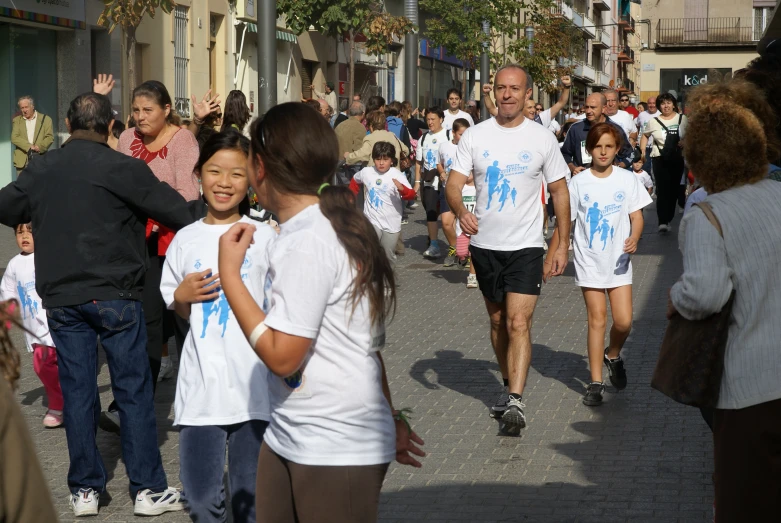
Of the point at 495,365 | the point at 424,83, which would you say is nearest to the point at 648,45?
the point at 424,83

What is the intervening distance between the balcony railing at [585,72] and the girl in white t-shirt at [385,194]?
68.7 m

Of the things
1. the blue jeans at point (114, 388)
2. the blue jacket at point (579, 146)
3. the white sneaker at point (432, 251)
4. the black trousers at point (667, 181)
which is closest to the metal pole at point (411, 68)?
the black trousers at point (667, 181)

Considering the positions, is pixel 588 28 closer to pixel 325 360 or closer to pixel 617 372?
pixel 617 372

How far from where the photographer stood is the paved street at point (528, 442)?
5570mm

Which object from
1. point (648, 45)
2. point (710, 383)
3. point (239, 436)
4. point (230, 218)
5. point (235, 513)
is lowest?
point (235, 513)

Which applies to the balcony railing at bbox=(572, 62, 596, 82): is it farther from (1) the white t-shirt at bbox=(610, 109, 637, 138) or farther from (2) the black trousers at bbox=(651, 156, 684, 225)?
(1) the white t-shirt at bbox=(610, 109, 637, 138)

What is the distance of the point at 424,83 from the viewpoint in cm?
4759

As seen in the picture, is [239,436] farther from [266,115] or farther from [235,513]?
[266,115]

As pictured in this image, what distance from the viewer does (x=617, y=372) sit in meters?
7.96

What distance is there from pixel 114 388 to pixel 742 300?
117 inches

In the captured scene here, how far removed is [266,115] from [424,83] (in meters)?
44.9

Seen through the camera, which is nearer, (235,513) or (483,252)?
(235,513)

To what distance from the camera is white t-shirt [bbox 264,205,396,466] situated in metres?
3.10

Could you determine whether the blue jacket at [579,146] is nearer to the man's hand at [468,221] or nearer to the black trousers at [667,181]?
the black trousers at [667,181]
